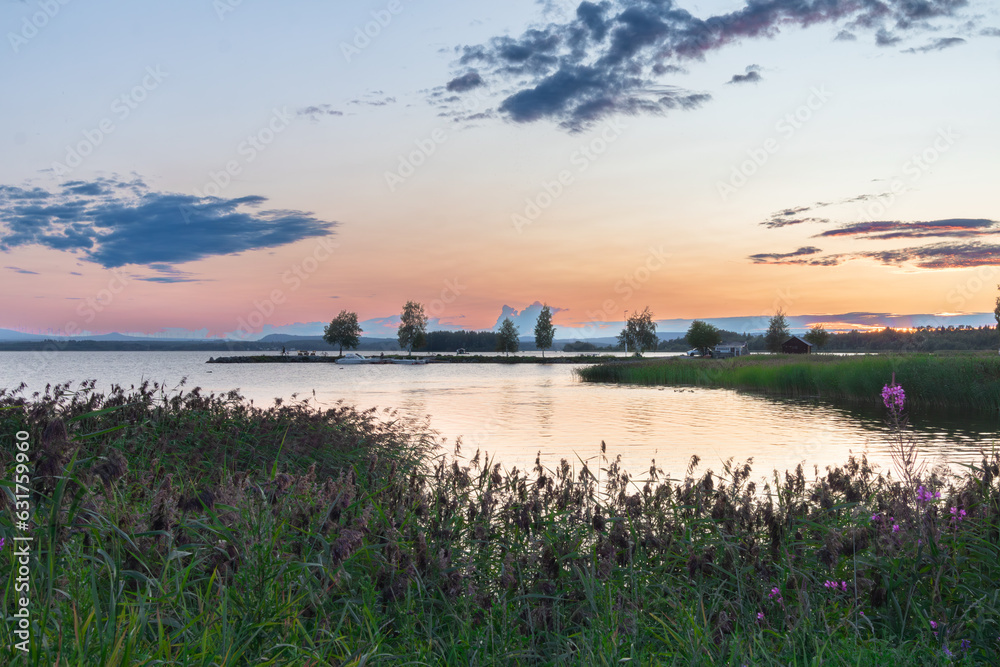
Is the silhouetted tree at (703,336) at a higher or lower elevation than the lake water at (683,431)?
higher

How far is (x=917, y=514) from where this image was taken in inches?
204

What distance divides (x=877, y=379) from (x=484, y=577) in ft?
104

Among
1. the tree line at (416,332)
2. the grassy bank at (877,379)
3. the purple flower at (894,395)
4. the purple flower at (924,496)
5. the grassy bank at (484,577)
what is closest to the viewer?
the grassy bank at (484,577)

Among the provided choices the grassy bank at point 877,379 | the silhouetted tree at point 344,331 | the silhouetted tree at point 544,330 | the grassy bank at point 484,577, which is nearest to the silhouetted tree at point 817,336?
the silhouetted tree at point 544,330

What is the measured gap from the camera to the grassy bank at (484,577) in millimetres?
3590

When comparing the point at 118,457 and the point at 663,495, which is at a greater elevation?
the point at 118,457

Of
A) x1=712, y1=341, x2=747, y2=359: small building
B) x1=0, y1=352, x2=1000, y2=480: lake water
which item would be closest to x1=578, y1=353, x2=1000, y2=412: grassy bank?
x1=0, y1=352, x2=1000, y2=480: lake water

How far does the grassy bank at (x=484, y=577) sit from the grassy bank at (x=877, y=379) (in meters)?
12.8

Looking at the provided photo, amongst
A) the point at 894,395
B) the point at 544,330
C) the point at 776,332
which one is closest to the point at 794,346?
the point at 776,332

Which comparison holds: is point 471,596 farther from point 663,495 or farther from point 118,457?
point 663,495

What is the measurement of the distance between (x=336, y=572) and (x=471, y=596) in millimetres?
1019

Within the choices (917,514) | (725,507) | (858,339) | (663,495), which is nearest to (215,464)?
(663,495)

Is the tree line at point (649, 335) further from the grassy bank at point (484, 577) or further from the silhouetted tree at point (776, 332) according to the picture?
the grassy bank at point (484, 577)

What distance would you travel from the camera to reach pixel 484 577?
19.1 feet
